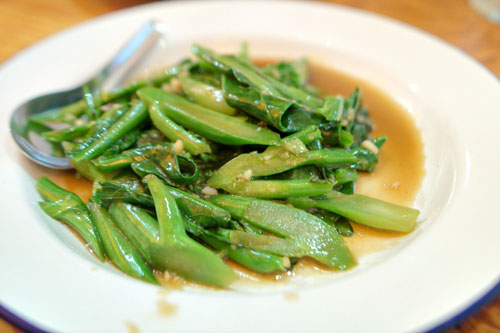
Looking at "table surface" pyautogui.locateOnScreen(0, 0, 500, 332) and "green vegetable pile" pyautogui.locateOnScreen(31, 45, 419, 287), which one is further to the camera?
"table surface" pyautogui.locateOnScreen(0, 0, 500, 332)

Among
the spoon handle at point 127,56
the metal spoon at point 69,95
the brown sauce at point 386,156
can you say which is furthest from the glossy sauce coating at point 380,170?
the spoon handle at point 127,56

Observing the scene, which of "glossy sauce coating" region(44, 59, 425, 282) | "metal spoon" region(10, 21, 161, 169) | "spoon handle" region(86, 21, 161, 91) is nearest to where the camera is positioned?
"glossy sauce coating" region(44, 59, 425, 282)

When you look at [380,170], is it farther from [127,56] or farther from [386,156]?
[127,56]

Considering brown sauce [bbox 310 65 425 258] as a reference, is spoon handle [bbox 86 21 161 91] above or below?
below

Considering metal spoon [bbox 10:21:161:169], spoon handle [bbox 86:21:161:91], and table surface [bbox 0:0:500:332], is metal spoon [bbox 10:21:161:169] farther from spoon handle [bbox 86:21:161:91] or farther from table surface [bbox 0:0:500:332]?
table surface [bbox 0:0:500:332]

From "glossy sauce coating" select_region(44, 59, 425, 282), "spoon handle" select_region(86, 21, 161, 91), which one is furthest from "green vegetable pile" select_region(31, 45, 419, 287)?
"spoon handle" select_region(86, 21, 161, 91)

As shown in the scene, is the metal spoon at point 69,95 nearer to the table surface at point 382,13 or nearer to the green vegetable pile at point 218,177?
the green vegetable pile at point 218,177
